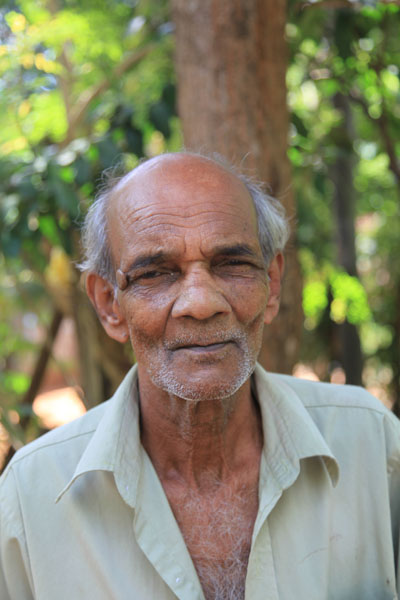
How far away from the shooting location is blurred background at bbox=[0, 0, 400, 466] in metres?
2.56

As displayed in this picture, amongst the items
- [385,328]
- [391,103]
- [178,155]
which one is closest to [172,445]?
[178,155]

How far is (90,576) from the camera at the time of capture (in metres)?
1.60

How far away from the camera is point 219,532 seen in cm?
174

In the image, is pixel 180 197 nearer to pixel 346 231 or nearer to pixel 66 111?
pixel 66 111

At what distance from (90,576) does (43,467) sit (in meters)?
0.33

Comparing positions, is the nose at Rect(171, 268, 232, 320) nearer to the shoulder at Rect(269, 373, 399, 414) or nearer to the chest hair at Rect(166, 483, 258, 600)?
the shoulder at Rect(269, 373, 399, 414)

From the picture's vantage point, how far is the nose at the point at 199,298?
160cm

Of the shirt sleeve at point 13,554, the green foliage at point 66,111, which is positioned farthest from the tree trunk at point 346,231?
the shirt sleeve at point 13,554

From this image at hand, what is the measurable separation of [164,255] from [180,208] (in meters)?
0.15

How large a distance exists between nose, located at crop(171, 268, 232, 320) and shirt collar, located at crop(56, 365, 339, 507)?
0.38m

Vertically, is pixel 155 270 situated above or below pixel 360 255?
above

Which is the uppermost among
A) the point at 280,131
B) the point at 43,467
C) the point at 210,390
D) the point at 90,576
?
the point at 280,131

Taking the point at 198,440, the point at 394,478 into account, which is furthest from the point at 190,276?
the point at 394,478

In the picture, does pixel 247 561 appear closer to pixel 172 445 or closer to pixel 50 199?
pixel 172 445
